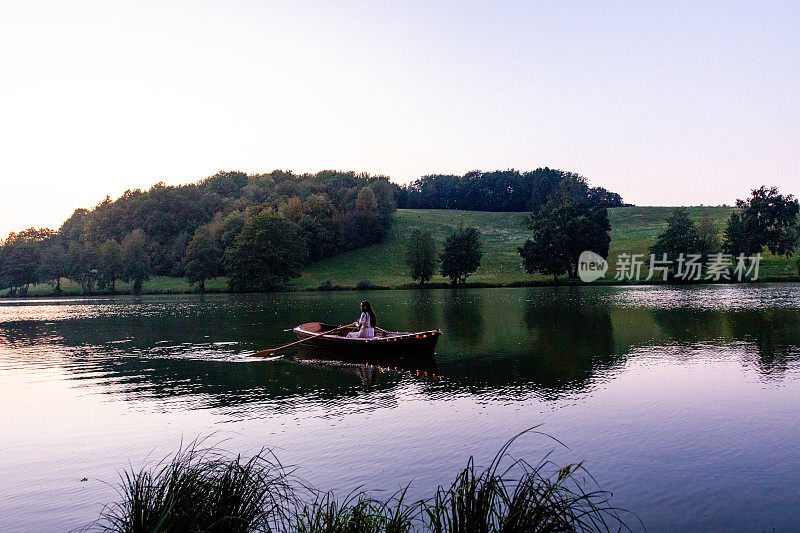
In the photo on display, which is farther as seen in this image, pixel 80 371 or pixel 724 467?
pixel 80 371

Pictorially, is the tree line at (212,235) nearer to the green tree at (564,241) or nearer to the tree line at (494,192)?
the tree line at (494,192)

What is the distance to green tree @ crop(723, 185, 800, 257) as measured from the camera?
94375 mm

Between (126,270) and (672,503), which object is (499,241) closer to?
(126,270)

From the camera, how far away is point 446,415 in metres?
15.4

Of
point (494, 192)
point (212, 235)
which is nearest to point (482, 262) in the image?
point (212, 235)

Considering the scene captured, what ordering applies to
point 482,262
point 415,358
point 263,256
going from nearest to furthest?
1. point 415,358
2. point 263,256
3. point 482,262

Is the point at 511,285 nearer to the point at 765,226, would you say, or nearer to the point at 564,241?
the point at 564,241

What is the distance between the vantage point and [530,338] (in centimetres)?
3119

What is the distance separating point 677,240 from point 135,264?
92.3 m

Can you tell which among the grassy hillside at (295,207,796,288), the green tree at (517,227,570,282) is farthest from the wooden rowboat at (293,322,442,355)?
the green tree at (517,227,570,282)

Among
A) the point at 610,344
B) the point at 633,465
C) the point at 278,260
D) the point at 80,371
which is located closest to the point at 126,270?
the point at 278,260

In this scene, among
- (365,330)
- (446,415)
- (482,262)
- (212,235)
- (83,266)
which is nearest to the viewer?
(446,415)

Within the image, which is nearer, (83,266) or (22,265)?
(83,266)

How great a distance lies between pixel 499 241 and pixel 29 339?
325 feet
